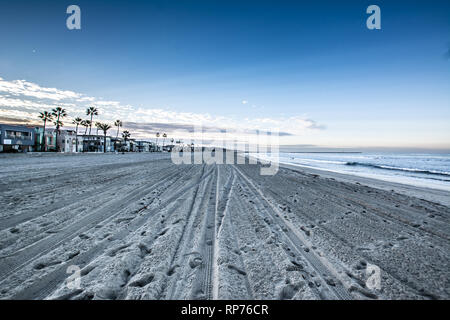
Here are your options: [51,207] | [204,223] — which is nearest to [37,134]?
[51,207]

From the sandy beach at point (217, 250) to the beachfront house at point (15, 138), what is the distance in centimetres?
6382

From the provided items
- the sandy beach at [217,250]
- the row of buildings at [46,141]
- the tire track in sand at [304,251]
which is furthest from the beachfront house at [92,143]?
the tire track in sand at [304,251]

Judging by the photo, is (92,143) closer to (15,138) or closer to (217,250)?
(15,138)

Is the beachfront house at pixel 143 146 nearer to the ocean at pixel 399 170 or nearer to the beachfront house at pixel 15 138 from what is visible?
the beachfront house at pixel 15 138

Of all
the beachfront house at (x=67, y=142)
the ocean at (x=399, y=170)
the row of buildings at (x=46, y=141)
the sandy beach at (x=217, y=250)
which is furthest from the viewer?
the beachfront house at (x=67, y=142)

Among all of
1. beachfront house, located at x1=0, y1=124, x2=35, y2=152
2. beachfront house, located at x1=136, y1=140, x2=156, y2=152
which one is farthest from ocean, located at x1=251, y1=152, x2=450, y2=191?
beachfront house, located at x1=136, y1=140, x2=156, y2=152

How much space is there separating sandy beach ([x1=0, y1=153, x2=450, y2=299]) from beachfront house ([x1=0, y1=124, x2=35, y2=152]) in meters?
63.8

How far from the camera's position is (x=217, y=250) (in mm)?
3367

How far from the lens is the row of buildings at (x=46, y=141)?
48469 mm

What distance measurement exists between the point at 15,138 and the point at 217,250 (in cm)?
7396

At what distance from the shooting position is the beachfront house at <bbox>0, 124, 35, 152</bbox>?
46938 mm

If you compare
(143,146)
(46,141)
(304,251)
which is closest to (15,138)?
(46,141)

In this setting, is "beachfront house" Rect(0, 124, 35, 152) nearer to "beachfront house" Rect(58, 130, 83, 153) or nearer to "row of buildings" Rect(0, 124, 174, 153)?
"row of buildings" Rect(0, 124, 174, 153)

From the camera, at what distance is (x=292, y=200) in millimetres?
7227
